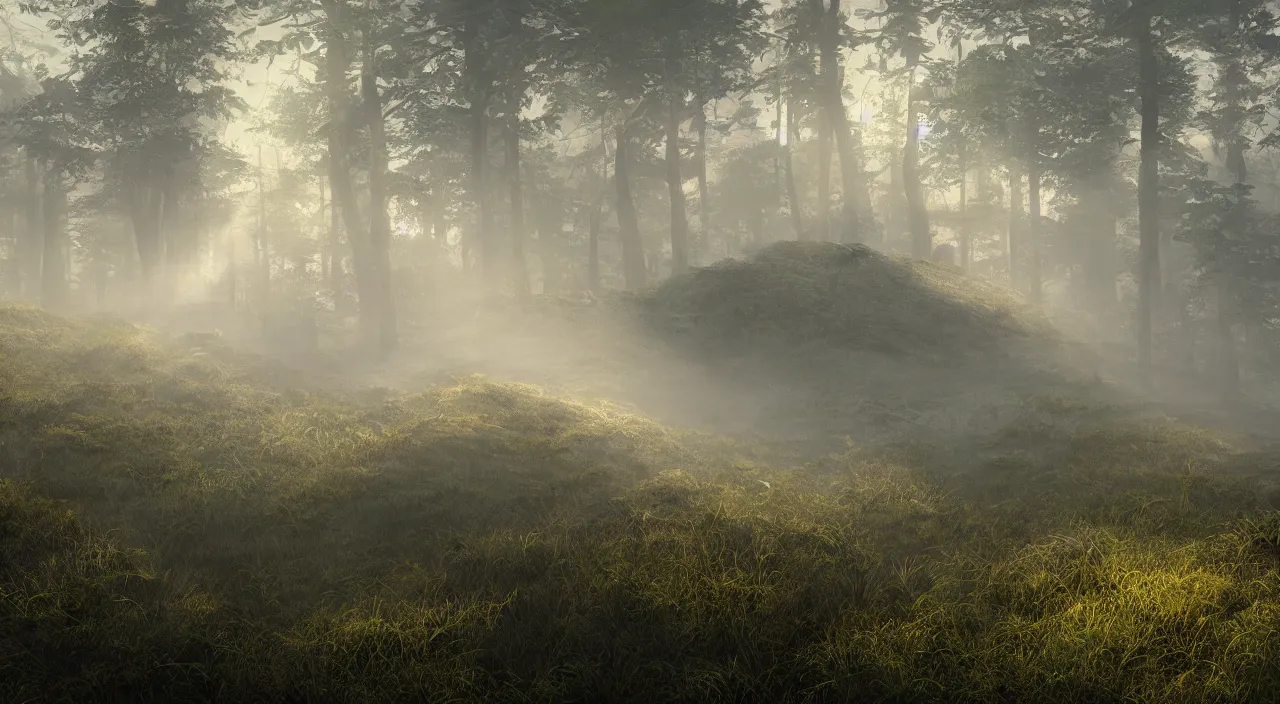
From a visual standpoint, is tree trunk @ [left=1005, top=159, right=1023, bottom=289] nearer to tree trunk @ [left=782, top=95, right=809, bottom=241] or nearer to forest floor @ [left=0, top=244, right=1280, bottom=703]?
tree trunk @ [left=782, top=95, right=809, bottom=241]

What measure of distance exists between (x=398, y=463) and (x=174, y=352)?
13.5 m

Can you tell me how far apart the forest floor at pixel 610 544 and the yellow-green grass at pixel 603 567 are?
0.04 meters

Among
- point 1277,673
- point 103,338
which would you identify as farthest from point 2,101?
point 1277,673

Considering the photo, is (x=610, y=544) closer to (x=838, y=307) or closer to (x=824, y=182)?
(x=838, y=307)

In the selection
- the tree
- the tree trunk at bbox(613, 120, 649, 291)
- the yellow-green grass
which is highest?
the tree

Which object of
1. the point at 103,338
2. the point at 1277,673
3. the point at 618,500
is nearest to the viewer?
the point at 1277,673

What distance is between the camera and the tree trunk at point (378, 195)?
28547mm

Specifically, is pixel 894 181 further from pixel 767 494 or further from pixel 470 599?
pixel 470 599

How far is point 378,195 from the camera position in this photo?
2909 centimetres

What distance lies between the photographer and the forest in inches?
249

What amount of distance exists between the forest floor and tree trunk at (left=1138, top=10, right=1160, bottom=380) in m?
11.1

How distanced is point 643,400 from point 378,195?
51.5ft

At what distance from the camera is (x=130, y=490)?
10.1 meters

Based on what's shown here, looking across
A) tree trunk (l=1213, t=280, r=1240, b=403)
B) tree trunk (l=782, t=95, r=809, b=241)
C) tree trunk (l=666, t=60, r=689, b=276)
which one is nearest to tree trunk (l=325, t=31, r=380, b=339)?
tree trunk (l=666, t=60, r=689, b=276)
